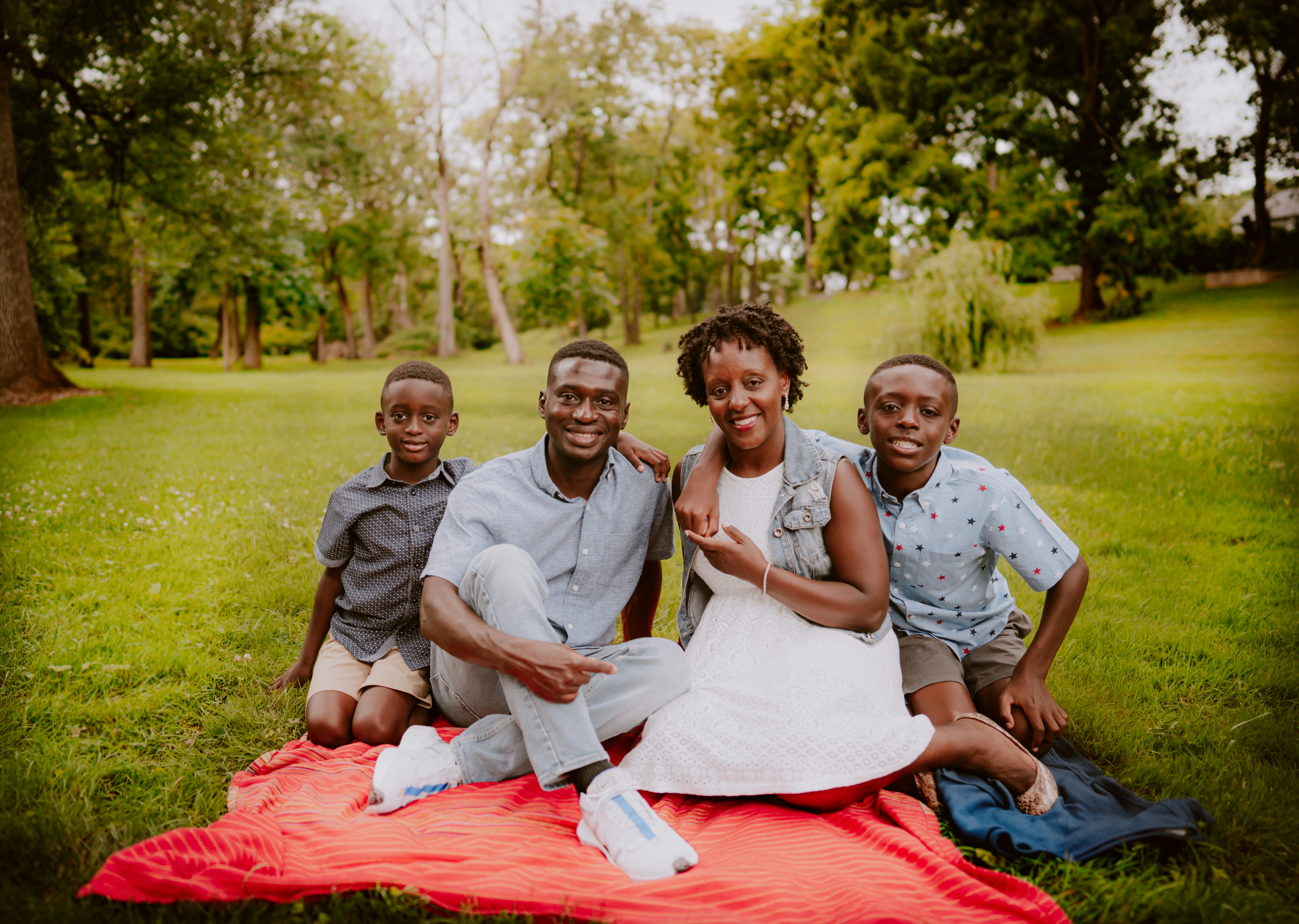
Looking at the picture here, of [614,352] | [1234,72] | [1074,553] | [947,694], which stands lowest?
[947,694]

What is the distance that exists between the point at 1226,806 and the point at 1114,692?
37.1 inches

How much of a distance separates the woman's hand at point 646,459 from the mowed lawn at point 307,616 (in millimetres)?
1601

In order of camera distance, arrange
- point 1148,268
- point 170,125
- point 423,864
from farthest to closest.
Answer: point 1148,268
point 170,125
point 423,864

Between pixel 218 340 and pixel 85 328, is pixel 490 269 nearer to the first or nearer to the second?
pixel 85 328

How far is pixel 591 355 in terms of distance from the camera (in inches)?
115

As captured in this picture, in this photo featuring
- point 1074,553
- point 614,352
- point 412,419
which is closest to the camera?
point 1074,553

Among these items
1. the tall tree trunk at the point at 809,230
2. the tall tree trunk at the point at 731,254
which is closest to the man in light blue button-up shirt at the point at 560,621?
the tall tree trunk at the point at 809,230

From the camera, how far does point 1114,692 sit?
11.6ft

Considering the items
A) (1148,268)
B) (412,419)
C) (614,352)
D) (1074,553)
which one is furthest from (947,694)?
(1148,268)

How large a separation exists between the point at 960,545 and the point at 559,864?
173 centimetres

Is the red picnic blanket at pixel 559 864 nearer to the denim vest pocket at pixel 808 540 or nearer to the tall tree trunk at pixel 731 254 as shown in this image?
the denim vest pocket at pixel 808 540

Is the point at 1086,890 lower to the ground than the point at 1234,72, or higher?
lower

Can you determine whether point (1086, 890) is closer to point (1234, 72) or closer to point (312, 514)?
point (312, 514)

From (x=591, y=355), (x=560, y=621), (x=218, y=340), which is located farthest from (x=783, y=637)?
(x=218, y=340)
